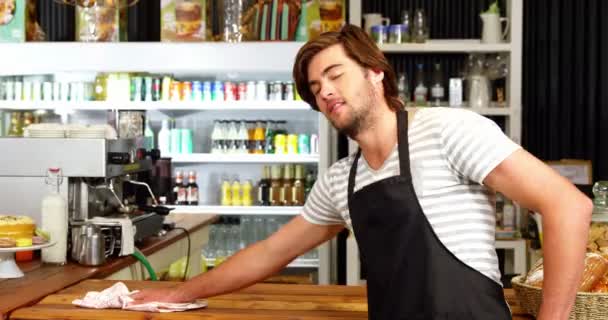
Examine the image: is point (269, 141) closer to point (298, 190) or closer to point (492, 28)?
point (298, 190)

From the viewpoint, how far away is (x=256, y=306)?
2654 mm

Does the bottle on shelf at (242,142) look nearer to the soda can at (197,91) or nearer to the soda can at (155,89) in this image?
the soda can at (197,91)

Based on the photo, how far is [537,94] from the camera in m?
6.79

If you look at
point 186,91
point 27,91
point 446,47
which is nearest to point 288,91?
point 186,91

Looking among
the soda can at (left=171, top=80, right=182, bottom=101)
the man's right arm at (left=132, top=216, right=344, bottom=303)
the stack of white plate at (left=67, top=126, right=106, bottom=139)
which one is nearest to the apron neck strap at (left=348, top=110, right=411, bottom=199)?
the man's right arm at (left=132, top=216, right=344, bottom=303)

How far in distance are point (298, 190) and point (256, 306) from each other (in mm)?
4023

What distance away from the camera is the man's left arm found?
1.91 metres

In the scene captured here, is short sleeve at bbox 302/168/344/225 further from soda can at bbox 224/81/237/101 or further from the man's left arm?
soda can at bbox 224/81/237/101

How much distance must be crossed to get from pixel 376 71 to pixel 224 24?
14.7 ft

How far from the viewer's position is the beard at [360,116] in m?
2.14

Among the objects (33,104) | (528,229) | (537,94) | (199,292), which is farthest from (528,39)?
(199,292)

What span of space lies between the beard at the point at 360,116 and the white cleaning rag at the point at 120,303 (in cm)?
75

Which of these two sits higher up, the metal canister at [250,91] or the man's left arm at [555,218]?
the metal canister at [250,91]

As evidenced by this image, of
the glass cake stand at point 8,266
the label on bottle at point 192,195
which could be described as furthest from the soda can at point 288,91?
the glass cake stand at point 8,266
